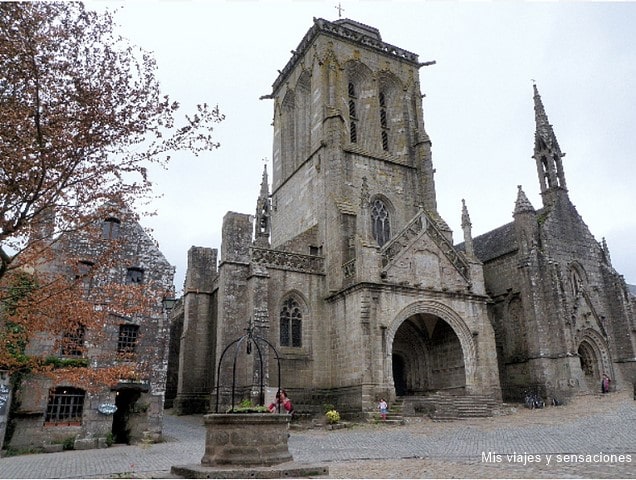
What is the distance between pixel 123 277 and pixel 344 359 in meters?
10.9

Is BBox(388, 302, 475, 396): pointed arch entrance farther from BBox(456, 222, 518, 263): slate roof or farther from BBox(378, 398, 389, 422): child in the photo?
BBox(456, 222, 518, 263): slate roof

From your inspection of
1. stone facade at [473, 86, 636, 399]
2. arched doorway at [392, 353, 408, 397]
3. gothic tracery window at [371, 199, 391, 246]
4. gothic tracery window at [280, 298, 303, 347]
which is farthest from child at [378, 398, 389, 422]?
gothic tracery window at [371, 199, 391, 246]

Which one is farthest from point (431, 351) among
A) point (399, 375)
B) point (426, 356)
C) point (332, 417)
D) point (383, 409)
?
point (332, 417)

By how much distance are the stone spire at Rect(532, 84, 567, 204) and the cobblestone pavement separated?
16108 mm

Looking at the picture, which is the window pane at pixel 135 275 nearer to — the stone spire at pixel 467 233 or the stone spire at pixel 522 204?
the stone spire at pixel 467 233

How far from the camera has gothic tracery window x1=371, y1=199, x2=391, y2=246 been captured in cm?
3105

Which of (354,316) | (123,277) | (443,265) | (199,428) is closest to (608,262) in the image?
(443,265)

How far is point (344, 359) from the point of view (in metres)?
25.1

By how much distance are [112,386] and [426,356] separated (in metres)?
16.5

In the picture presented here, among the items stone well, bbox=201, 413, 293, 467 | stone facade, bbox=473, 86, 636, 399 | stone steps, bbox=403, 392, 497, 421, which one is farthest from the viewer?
stone facade, bbox=473, 86, 636, 399

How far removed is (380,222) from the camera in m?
31.5

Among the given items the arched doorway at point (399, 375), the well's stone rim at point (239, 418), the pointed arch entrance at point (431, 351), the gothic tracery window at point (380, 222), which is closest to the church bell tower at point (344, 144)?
the gothic tracery window at point (380, 222)

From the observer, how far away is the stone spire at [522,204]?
31484mm

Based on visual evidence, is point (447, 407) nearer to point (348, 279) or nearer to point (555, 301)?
point (348, 279)
